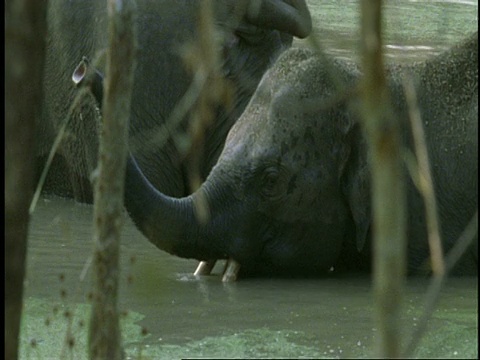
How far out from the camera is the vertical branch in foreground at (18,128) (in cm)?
298

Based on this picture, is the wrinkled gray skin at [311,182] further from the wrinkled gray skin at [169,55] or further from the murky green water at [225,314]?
the wrinkled gray skin at [169,55]

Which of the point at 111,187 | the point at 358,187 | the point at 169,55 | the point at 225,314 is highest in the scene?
the point at 169,55

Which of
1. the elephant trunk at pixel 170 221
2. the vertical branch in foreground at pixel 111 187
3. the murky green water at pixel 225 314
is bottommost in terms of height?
the murky green water at pixel 225 314

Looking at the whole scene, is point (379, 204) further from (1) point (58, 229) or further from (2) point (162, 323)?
(1) point (58, 229)

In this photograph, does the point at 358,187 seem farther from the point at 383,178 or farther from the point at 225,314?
the point at 383,178

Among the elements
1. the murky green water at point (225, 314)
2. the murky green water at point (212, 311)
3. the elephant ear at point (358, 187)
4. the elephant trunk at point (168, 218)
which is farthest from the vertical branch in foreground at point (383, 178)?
the elephant ear at point (358, 187)

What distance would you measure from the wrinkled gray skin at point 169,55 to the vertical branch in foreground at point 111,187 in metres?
5.13

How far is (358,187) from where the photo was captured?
23.0 feet

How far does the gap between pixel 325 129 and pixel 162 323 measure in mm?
1619

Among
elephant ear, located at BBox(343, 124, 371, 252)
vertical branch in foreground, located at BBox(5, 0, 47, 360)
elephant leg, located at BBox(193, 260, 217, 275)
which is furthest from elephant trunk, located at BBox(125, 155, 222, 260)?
vertical branch in foreground, located at BBox(5, 0, 47, 360)

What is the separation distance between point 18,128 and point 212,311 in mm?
3182

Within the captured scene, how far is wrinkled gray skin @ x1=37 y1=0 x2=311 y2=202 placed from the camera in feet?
29.3

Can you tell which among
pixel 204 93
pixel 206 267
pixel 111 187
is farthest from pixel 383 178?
pixel 206 267

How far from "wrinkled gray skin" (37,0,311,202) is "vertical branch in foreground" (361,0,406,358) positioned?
6.72 metres
